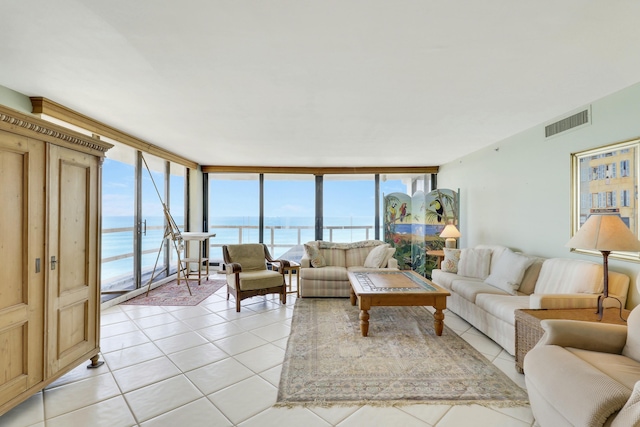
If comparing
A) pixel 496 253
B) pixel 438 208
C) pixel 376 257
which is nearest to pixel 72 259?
pixel 376 257

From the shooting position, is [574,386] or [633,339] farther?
[633,339]

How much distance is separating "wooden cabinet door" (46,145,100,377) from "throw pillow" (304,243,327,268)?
2925 millimetres

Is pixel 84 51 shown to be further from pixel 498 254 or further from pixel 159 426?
pixel 498 254

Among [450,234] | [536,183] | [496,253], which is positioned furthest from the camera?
[450,234]

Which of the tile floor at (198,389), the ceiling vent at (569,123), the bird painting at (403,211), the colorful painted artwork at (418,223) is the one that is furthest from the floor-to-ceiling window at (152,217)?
the ceiling vent at (569,123)

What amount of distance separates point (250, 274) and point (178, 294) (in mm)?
1429

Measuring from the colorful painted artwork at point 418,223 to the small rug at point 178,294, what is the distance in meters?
3.56

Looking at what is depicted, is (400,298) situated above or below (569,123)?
below

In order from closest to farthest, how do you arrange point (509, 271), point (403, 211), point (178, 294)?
1. point (509, 271)
2. point (178, 294)
3. point (403, 211)

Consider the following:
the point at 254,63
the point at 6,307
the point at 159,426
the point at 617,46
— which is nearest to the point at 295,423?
the point at 159,426

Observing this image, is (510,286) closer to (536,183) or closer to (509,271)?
(509,271)

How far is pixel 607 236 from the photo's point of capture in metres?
2.12

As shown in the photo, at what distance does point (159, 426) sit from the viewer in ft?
5.79

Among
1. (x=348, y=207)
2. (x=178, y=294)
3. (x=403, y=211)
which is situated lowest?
(x=178, y=294)
